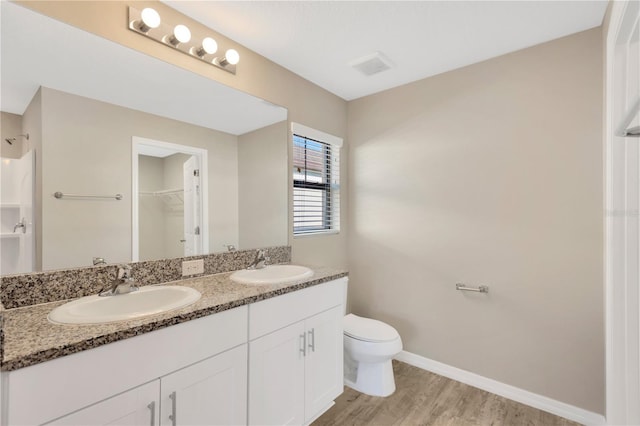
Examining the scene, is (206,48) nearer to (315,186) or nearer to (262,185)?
(262,185)

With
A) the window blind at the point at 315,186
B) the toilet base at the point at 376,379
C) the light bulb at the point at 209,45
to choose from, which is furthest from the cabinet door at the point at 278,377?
the light bulb at the point at 209,45

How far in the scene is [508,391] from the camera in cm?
200

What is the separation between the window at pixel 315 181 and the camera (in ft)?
7.79

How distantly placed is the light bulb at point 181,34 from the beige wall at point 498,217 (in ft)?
5.42

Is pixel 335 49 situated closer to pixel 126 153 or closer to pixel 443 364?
pixel 126 153

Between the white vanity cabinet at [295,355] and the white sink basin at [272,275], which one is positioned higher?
the white sink basin at [272,275]

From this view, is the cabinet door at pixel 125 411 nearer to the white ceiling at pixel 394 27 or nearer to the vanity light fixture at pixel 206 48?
the vanity light fixture at pixel 206 48

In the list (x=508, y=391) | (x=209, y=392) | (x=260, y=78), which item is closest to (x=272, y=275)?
(x=209, y=392)

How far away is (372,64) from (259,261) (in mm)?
1655

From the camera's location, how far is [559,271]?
1.84m

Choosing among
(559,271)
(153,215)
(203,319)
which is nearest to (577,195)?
(559,271)

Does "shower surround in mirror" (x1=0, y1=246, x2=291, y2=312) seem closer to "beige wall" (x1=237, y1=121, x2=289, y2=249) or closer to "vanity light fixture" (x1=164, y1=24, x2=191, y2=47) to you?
"beige wall" (x1=237, y1=121, x2=289, y2=249)

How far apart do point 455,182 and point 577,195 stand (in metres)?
0.71

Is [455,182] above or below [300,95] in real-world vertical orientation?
below
